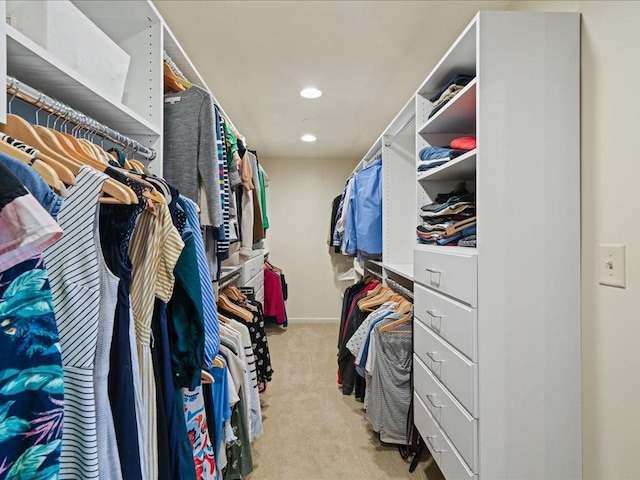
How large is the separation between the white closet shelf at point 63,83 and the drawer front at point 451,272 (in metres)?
1.13

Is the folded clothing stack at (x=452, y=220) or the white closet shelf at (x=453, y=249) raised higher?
the folded clothing stack at (x=452, y=220)

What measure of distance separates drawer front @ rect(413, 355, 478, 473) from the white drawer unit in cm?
137

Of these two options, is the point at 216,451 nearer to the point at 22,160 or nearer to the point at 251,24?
the point at 22,160

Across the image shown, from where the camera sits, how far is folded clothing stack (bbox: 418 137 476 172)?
1527mm

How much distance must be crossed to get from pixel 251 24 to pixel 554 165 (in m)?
1.58

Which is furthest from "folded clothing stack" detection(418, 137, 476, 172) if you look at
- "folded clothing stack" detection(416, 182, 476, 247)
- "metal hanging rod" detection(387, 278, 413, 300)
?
"metal hanging rod" detection(387, 278, 413, 300)

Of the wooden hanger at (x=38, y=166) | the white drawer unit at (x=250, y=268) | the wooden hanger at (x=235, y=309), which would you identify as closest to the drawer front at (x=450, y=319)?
the wooden hanger at (x=235, y=309)

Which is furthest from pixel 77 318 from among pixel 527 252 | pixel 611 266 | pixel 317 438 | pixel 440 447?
pixel 317 438

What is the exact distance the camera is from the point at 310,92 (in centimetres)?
277

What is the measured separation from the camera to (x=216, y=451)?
1.38 m

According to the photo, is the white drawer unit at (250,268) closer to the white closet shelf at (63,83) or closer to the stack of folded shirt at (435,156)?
the stack of folded shirt at (435,156)

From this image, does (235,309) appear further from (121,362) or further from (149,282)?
(121,362)

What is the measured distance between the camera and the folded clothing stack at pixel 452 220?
148 centimetres

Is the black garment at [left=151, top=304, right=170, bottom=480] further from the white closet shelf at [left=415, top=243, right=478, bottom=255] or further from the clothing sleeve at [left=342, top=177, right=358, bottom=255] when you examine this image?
the clothing sleeve at [left=342, top=177, right=358, bottom=255]
